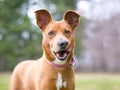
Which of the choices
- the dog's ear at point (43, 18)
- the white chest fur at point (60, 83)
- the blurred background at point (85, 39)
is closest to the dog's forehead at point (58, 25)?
the dog's ear at point (43, 18)

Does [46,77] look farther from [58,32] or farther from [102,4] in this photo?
[102,4]

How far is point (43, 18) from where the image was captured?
777cm

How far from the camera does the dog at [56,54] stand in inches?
288

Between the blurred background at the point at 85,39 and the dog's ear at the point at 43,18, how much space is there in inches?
852

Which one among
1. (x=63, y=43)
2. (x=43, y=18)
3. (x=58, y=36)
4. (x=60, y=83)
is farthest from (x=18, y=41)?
(x=63, y=43)

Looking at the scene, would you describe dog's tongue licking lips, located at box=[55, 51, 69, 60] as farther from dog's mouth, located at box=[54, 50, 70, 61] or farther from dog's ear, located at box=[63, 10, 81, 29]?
dog's ear, located at box=[63, 10, 81, 29]

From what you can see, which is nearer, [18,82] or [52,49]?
[52,49]

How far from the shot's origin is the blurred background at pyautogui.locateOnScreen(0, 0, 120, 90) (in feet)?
106

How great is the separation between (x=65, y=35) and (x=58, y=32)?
0.41 feet

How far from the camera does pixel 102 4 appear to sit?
43656 millimetres

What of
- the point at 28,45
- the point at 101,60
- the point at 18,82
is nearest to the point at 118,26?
the point at 101,60

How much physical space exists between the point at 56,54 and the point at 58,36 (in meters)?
0.27

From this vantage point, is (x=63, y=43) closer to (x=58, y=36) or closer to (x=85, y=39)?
(x=58, y=36)

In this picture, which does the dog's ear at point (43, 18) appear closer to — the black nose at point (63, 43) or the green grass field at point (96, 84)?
the black nose at point (63, 43)
